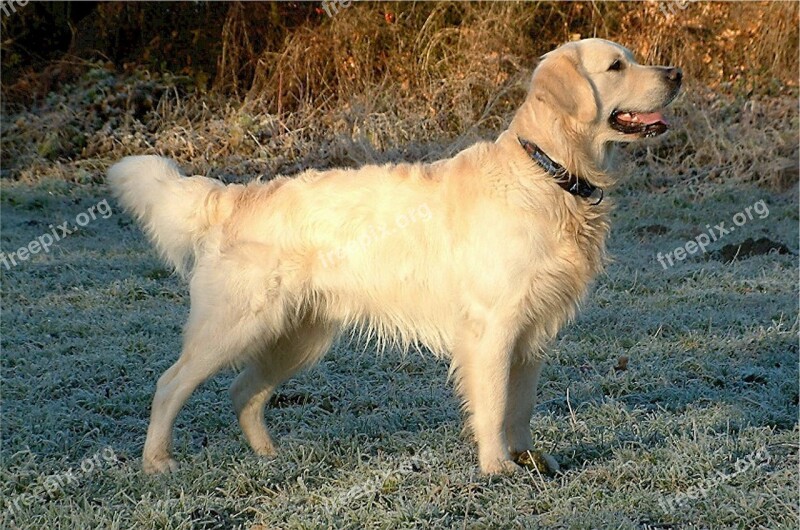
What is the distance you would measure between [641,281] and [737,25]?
21.1ft

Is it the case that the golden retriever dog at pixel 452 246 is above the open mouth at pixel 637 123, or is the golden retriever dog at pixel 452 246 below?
below

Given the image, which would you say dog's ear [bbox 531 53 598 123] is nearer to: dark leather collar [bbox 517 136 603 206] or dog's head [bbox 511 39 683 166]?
dog's head [bbox 511 39 683 166]

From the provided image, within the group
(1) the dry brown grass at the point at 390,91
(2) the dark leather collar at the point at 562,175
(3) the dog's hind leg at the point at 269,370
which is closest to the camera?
(2) the dark leather collar at the point at 562,175

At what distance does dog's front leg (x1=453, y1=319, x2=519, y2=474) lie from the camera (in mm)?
3559

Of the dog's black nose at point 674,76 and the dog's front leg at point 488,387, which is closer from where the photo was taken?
the dog's front leg at point 488,387

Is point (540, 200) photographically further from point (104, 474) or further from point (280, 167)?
point (280, 167)

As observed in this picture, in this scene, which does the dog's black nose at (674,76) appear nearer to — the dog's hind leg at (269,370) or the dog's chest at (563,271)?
the dog's chest at (563,271)

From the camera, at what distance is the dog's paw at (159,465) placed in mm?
3695

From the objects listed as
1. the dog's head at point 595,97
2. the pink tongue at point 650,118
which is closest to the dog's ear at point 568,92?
the dog's head at point 595,97

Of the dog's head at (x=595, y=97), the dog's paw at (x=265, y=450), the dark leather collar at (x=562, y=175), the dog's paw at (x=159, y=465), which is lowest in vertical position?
the dog's paw at (x=265, y=450)

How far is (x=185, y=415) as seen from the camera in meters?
4.42

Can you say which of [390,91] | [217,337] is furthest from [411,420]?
[390,91]

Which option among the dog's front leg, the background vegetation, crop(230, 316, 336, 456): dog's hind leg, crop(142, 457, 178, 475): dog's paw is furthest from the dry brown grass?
crop(142, 457, 178, 475): dog's paw

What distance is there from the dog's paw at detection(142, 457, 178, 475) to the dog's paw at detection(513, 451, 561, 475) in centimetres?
141
